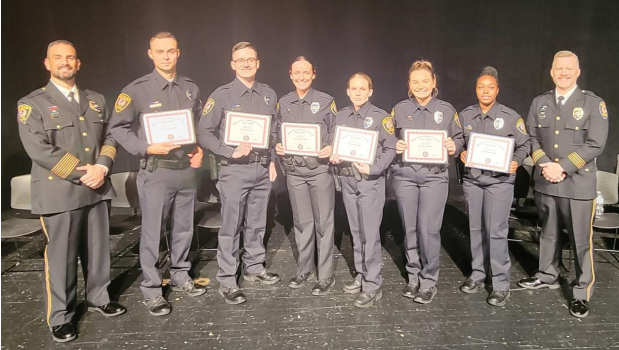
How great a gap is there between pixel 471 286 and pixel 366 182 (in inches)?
47.3

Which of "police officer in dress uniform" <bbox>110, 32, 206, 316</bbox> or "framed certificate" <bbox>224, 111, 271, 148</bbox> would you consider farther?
"framed certificate" <bbox>224, 111, 271, 148</bbox>

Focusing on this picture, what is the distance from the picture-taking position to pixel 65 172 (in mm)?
2637

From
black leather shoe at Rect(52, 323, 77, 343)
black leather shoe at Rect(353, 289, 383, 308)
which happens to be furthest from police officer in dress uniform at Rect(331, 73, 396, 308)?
black leather shoe at Rect(52, 323, 77, 343)

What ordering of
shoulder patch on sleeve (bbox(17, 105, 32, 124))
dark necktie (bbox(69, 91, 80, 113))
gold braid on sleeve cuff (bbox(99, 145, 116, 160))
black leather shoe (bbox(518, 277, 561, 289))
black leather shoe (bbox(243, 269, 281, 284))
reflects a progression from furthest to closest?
black leather shoe (bbox(243, 269, 281, 284))
black leather shoe (bbox(518, 277, 561, 289))
gold braid on sleeve cuff (bbox(99, 145, 116, 160))
dark necktie (bbox(69, 91, 80, 113))
shoulder patch on sleeve (bbox(17, 105, 32, 124))

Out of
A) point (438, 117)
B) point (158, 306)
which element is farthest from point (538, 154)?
point (158, 306)

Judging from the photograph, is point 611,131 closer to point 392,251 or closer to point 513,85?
point 513,85

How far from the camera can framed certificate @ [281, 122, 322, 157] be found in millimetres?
3031

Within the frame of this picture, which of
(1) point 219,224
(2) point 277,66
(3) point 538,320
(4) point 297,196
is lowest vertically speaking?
(3) point 538,320

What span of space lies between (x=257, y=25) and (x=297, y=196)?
340 centimetres

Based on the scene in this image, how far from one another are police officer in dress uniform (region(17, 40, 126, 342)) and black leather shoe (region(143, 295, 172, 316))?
466mm

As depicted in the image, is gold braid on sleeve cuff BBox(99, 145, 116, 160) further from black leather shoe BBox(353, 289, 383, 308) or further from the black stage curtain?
the black stage curtain

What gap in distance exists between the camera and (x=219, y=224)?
12.1ft

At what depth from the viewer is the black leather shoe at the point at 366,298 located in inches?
120

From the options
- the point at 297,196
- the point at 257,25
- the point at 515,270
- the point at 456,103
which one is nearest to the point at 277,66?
the point at 257,25
